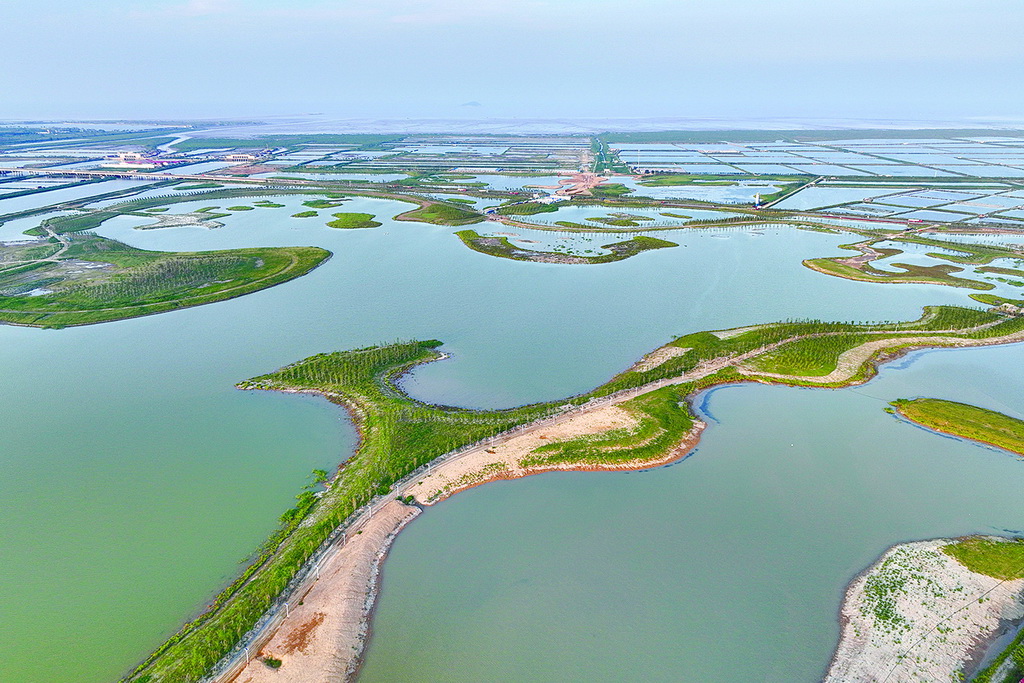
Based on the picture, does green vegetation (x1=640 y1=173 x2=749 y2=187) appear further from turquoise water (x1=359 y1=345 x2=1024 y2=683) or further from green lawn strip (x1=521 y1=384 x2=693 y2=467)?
green lawn strip (x1=521 y1=384 x2=693 y2=467)

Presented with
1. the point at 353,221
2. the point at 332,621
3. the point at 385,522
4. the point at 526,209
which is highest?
the point at 526,209

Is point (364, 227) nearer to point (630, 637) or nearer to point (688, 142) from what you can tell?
point (630, 637)

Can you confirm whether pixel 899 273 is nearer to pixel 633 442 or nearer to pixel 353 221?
pixel 633 442

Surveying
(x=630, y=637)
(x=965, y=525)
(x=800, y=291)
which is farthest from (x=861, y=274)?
(x=630, y=637)

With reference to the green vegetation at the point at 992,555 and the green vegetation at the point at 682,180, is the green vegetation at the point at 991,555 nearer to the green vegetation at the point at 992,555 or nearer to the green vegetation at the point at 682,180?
the green vegetation at the point at 992,555

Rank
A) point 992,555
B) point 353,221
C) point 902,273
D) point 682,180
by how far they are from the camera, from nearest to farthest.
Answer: point 992,555
point 902,273
point 353,221
point 682,180

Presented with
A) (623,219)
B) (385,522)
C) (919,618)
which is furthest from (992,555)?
(623,219)

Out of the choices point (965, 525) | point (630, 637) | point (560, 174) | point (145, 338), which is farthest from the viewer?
point (560, 174)
